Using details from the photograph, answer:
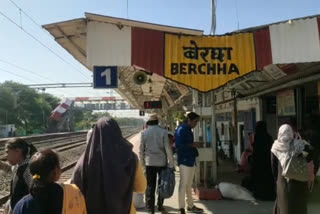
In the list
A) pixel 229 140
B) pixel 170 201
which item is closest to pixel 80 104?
pixel 229 140

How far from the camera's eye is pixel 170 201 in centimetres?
760

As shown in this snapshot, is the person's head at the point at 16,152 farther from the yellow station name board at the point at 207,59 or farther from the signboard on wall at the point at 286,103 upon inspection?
the signboard on wall at the point at 286,103

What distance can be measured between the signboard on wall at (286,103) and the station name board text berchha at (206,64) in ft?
5.45

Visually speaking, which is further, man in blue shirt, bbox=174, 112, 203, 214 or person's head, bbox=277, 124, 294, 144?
man in blue shirt, bbox=174, 112, 203, 214

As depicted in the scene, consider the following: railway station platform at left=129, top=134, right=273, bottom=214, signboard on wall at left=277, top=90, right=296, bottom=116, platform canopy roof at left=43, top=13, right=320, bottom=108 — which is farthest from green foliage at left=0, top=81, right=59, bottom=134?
platform canopy roof at left=43, top=13, right=320, bottom=108

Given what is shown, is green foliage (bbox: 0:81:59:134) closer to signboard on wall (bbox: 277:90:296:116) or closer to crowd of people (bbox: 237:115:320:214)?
signboard on wall (bbox: 277:90:296:116)

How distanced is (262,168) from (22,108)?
72.8 m

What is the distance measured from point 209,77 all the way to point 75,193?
15.1 feet

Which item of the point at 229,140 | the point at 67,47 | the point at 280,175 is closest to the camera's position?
the point at 280,175

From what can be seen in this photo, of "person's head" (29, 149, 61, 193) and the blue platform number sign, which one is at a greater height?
the blue platform number sign

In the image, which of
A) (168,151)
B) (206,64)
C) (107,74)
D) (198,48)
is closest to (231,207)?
(168,151)

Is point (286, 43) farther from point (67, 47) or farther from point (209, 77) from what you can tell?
point (67, 47)

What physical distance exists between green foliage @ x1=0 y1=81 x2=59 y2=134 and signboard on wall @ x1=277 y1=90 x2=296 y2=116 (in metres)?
61.9

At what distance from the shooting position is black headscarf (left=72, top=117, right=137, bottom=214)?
9.79 ft
